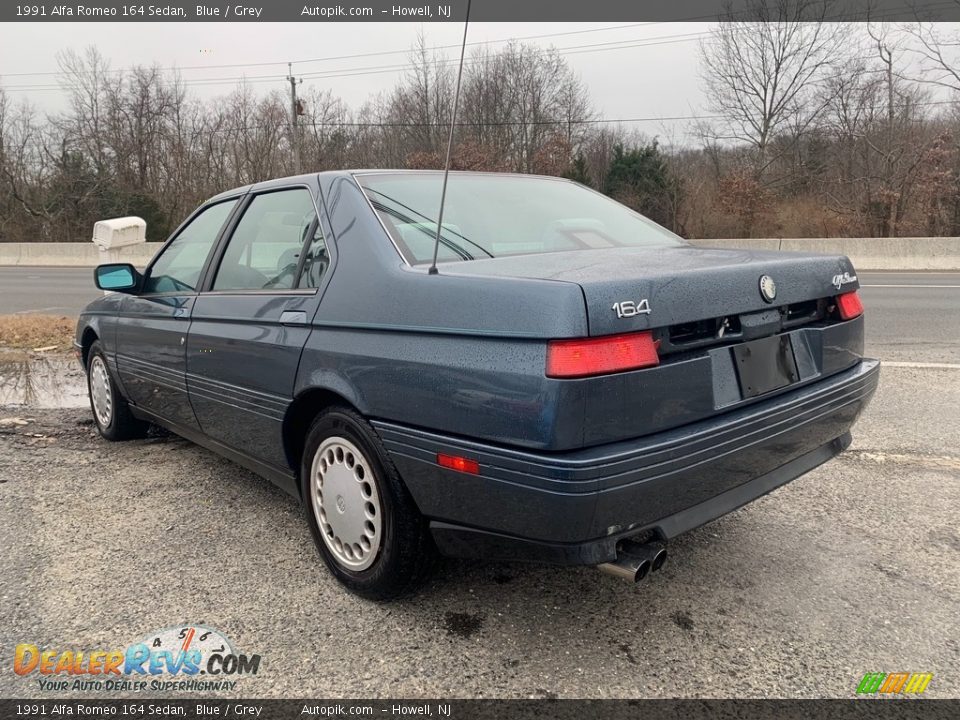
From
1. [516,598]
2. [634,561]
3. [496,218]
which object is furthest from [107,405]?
[634,561]

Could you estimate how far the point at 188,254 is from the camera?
3.69m

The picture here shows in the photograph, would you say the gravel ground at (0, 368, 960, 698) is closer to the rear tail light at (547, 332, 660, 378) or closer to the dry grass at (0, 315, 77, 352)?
the rear tail light at (547, 332, 660, 378)

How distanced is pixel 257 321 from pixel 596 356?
1605 mm

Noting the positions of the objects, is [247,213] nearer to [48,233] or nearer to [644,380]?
[644,380]

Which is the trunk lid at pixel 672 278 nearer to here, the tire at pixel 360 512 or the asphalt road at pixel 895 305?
the tire at pixel 360 512

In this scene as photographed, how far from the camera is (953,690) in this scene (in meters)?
1.99

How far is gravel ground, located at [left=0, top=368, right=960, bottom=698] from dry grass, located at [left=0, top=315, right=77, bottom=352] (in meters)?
5.17

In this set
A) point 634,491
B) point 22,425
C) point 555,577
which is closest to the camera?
point 634,491

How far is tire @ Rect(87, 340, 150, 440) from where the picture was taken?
4.32 metres

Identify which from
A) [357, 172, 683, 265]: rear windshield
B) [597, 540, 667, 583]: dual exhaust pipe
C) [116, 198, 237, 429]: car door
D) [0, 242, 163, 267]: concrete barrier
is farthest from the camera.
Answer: [0, 242, 163, 267]: concrete barrier

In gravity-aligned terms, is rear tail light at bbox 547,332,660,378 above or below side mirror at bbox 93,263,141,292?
below

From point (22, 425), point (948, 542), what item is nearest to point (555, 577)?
point (948, 542)

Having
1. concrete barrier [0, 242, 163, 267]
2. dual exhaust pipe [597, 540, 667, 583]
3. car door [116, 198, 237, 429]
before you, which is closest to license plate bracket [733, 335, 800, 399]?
dual exhaust pipe [597, 540, 667, 583]

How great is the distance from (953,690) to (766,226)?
2391 centimetres
